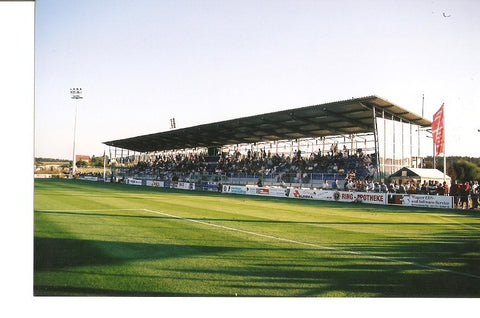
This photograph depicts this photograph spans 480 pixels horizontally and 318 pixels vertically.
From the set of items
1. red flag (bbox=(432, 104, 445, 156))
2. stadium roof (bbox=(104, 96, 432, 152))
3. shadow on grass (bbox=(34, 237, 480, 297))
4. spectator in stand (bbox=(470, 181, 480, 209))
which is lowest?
shadow on grass (bbox=(34, 237, 480, 297))

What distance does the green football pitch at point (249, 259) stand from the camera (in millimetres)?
6121

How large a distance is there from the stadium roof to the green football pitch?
47.5ft

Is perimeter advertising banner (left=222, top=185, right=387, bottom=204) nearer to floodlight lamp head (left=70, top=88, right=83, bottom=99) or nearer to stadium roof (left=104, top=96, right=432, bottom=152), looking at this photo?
stadium roof (left=104, top=96, right=432, bottom=152)

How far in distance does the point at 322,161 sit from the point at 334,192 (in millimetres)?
7623

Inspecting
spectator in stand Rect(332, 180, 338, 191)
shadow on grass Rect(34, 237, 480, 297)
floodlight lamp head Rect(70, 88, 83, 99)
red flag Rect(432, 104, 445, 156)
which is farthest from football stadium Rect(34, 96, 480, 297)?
floodlight lamp head Rect(70, 88, 83, 99)

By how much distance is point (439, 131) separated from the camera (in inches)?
851

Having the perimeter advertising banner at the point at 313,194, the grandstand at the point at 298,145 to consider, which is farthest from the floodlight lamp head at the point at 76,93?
the perimeter advertising banner at the point at 313,194

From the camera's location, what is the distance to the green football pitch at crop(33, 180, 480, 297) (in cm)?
612

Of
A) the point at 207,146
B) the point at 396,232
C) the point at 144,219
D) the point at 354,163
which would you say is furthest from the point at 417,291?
the point at 207,146

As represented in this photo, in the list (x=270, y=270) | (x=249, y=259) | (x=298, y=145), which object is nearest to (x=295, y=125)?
(x=298, y=145)

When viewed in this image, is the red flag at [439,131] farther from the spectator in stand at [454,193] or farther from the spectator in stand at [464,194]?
the spectator in stand at [464,194]
